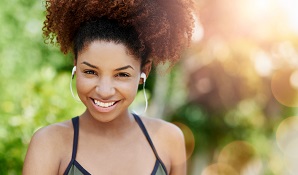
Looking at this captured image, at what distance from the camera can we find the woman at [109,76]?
10.2ft

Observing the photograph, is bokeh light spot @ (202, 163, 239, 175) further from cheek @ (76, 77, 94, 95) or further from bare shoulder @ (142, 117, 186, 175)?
cheek @ (76, 77, 94, 95)

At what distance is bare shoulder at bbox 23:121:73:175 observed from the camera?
3.19 meters

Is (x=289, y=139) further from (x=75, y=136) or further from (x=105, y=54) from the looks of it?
(x=105, y=54)

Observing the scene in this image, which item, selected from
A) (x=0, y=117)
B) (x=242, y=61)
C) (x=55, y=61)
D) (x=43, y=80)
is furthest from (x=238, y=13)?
(x=0, y=117)

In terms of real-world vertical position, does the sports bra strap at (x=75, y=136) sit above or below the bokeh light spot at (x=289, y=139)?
above

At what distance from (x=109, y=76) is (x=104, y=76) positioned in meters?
0.02

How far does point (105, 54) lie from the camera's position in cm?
309

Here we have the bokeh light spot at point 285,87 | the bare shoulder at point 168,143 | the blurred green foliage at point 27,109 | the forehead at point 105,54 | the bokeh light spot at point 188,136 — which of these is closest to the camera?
the forehead at point 105,54

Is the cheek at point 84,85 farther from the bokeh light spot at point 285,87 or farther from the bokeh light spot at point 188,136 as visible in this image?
the bokeh light spot at point 188,136

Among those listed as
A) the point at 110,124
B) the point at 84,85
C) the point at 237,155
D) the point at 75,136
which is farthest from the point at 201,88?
the point at 84,85

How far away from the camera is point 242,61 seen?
10.7 meters

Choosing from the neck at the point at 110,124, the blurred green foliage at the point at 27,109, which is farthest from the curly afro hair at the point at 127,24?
the blurred green foliage at the point at 27,109

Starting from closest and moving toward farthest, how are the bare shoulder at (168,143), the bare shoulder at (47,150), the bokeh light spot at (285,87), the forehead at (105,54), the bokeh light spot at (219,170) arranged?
the forehead at (105,54) < the bare shoulder at (47,150) < the bare shoulder at (168,143) < the bokeh light spot at (285,87) < the bokeh light spot at (219,170)

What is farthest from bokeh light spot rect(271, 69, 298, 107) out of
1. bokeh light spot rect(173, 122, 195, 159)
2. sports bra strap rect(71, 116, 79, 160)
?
sports bra strap rect(71, 116, 79, 160)
